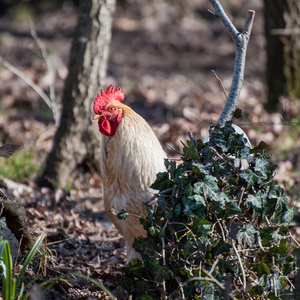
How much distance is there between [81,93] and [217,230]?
2848mm

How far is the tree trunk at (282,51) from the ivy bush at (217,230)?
15.4ft

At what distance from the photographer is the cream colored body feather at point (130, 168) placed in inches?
118

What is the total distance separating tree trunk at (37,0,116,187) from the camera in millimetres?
4680

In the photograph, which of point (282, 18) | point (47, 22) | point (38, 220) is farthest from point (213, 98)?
point (47, 22)

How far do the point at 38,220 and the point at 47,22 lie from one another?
842cm

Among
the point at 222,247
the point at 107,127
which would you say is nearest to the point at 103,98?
the point at 107,127

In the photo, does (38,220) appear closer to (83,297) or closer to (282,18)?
(83,297)

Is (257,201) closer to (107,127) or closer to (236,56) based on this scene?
(236,56)

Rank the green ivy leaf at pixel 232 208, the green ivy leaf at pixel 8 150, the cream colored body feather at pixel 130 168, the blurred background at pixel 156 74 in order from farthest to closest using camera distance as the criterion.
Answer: the blurred background at pixel 156 74, the cream colored body feather at pixel 130 168, the green ivy leaf at pixel 8 150, the green ivy leaf at pixel 232 208

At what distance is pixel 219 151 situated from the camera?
2553mm

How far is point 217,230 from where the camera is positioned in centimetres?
246

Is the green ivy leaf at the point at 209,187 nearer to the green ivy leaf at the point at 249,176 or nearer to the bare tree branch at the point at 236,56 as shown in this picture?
the green ivy leaf at the point at 249,176

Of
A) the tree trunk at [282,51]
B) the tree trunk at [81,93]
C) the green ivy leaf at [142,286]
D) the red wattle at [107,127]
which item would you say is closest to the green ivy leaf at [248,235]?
the green ivy leaf at [142,286]

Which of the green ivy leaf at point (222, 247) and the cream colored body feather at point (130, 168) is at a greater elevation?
the cream colored body feather at point (130, 168)
